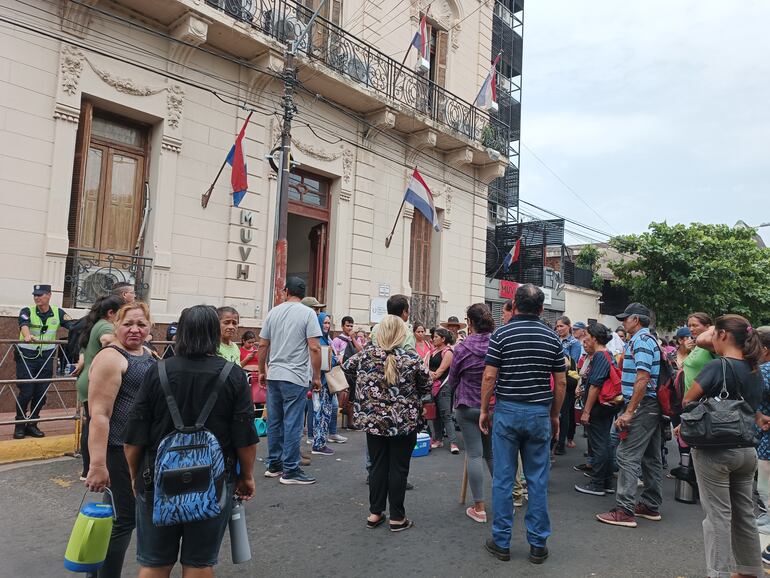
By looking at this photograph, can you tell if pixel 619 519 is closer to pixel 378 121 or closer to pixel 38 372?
pixel 38 372

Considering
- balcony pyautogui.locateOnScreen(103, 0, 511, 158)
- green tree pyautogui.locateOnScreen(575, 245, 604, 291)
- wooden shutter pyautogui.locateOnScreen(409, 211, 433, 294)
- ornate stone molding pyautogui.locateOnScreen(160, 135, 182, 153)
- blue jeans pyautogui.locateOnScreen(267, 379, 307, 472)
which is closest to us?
blue jeans pyautogui.locateOnScreen(267, 379, 307, 472)

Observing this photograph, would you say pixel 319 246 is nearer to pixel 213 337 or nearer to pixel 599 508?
pixel 599 508

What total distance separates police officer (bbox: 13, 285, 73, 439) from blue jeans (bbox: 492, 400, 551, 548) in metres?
5.73

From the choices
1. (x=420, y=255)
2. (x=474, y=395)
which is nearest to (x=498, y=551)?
(x=474, y=395)

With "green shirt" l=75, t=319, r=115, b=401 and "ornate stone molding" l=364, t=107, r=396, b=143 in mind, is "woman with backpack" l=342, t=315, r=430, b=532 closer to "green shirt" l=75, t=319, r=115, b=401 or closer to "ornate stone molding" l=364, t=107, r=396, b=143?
"green shirt" l=75, t=319, r=115, b=401

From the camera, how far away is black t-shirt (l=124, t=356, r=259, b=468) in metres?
2.60

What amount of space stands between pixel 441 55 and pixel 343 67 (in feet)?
16.0

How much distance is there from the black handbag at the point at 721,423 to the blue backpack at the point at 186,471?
292 centimetres

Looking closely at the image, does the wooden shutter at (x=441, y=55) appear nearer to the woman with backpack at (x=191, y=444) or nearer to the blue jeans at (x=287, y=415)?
the blue jeans at (x=287, y=415)

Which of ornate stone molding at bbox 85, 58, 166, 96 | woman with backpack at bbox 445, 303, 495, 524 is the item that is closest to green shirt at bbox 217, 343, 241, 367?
woman with backpack at bbox 445, 303, 495, 524

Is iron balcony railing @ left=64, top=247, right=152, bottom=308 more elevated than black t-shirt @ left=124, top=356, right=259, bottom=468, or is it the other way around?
iron balcony railing @ left=64, top=247, right=152, bottom=308

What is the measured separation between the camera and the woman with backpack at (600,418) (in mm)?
5758

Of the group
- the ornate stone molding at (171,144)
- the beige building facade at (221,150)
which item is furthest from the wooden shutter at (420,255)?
the ornate stone molding at (171,144)

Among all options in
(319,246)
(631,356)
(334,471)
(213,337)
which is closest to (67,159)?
(319,246)
